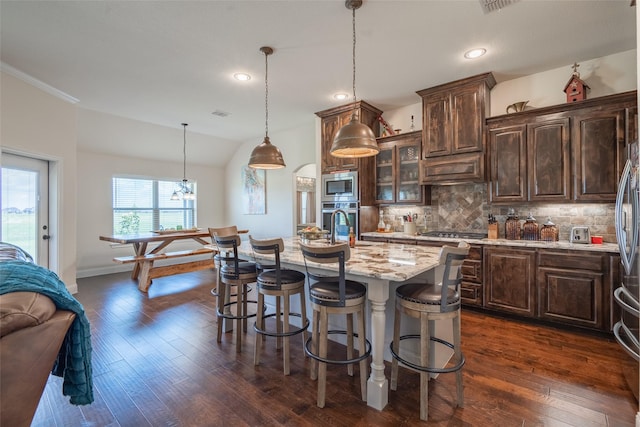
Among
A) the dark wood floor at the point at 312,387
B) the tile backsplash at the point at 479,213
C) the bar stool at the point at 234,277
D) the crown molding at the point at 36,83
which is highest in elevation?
the crown molding at the point at 36,83

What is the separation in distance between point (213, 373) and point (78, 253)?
4898 millimetres

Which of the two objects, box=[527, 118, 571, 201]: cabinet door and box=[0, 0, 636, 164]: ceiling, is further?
box=[527, 118, 571, 201]: cabinet door

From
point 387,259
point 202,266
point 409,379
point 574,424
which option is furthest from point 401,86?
point 202,266

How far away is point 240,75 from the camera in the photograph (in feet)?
11.5

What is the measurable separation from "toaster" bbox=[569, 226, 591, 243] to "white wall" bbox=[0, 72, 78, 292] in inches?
251

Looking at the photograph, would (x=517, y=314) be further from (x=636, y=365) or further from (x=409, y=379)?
(x=409, y=379)

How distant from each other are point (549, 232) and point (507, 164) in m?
0.89

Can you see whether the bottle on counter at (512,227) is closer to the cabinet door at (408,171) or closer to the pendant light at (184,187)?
the cabinet door at (408,171)

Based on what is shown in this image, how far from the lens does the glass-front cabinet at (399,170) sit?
4195 millimetres

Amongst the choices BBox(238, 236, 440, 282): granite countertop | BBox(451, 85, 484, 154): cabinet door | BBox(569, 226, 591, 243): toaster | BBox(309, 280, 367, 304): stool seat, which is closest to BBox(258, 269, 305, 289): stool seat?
BBox(238, 236, 440, 282): granite countertop

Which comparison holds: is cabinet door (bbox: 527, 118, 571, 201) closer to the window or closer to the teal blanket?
the teal blanket

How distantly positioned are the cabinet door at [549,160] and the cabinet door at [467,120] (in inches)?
20.4

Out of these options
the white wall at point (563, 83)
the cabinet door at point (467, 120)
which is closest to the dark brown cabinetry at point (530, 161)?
the cabinet door at point (467, 120)

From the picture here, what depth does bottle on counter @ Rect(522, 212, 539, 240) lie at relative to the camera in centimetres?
341
